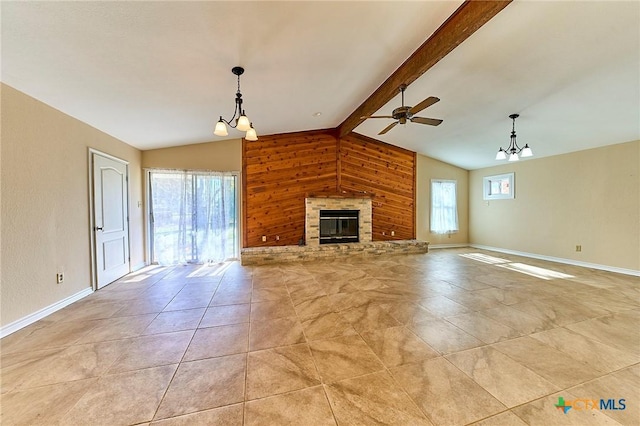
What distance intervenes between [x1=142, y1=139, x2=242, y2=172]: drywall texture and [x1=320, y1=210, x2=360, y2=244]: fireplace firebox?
2539 mm

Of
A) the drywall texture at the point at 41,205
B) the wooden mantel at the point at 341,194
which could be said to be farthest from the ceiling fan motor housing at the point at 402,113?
the drywall texture at the point at 41,205

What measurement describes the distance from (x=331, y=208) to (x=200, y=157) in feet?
11.0

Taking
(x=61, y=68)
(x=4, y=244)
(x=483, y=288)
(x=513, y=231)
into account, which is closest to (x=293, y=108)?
(x=61, y=68)

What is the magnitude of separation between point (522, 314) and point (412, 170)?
16.8 ft

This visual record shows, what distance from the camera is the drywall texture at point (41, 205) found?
246cm

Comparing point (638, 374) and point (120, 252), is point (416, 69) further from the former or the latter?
point (120, 252)

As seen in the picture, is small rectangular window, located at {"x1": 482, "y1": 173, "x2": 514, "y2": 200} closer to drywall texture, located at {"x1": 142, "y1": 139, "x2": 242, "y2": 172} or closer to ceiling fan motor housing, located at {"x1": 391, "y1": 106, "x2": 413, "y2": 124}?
ceiling fan motor housing, located at {"x1": 391, "y1": 106, "x2": 413, "y2": 124}

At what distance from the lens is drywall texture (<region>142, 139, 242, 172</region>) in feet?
17.1

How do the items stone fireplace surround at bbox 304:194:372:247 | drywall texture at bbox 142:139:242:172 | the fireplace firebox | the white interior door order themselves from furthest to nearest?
1. the fireplace firebox
2. stone fireplace surround at bbox 304:194:372:247
3. drywall texture at bbox 142:139:242:172
4. the white interior door

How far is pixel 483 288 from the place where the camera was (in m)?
3.70

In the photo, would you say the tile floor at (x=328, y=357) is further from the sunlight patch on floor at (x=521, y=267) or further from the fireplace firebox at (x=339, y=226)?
the fireplace firebox at (x=339, y=226)

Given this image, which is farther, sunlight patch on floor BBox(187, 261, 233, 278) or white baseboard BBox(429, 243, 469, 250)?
white baseboard BBox(429, 243, 469, 250)

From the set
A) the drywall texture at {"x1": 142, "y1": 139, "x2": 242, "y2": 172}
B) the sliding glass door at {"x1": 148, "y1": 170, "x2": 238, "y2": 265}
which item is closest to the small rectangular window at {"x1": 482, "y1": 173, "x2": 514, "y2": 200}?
the drywall texture at {"x1": 142, "y1": 139, "x2": 242, "y2": 172}

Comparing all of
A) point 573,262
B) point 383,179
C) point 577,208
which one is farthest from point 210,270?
point 577,208
